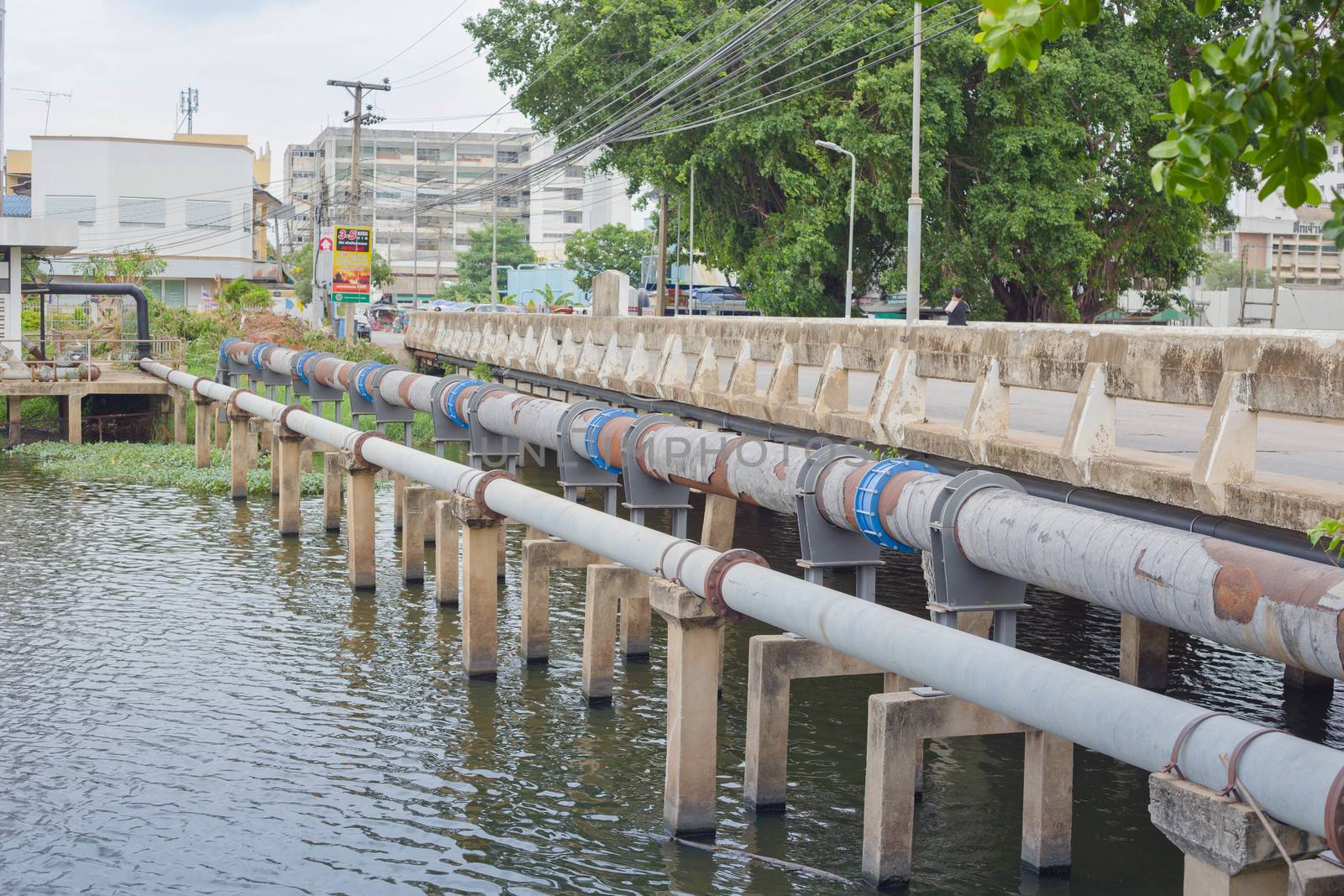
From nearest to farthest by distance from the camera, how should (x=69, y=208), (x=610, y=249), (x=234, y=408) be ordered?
(x=234, y=408) < (x=69, y=208) < (x=610, y=249)

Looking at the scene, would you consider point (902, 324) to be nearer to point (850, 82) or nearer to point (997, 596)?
point (997, 596)

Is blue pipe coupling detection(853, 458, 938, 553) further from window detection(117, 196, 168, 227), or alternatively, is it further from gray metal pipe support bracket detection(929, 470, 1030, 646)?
window detection(117, 196, 168, 227)

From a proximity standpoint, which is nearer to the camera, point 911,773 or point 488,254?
point 911,773

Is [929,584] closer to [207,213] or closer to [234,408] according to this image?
[234,408]

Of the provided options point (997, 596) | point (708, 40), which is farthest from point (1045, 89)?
point (997, 596)

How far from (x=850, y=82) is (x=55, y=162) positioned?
164 ft

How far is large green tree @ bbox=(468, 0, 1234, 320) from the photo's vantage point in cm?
3728

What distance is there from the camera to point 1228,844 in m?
5.71

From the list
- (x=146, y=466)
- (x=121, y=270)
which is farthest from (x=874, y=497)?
(x=121, y=270)

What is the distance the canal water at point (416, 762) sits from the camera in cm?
951

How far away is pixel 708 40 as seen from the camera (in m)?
40.8

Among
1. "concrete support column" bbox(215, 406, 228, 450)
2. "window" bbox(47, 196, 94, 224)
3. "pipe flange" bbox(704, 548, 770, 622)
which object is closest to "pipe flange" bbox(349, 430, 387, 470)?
"pipe flange" bbox(704, 548, 770, 622)

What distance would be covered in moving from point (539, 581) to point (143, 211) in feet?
226

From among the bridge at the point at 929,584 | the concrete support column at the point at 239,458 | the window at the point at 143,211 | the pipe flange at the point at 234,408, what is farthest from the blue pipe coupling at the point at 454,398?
the window at the point at 143,211
